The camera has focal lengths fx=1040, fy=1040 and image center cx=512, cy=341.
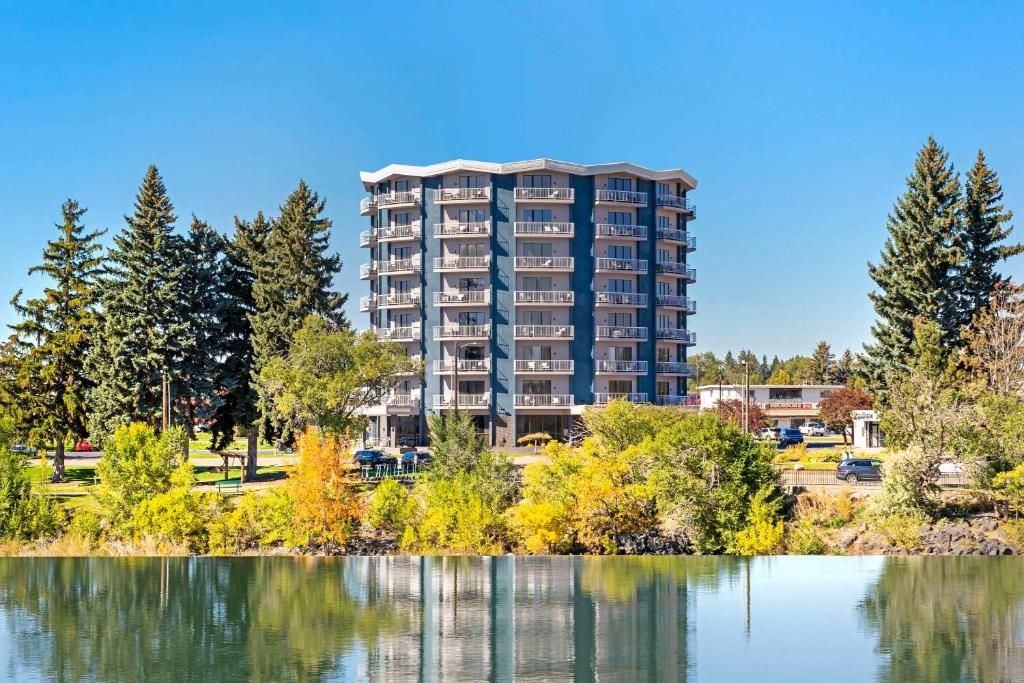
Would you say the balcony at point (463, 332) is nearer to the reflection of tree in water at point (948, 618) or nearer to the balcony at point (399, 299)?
the balcony at point (399, 299)

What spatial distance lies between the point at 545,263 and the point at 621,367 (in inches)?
407

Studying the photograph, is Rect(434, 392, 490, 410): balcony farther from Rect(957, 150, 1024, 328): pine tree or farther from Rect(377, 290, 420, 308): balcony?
Rect(957, 150, 1024, 328): pine tree

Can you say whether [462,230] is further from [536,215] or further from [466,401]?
[466,401]

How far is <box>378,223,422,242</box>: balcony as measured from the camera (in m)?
84.6

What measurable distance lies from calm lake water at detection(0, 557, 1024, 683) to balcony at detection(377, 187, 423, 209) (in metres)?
42.3

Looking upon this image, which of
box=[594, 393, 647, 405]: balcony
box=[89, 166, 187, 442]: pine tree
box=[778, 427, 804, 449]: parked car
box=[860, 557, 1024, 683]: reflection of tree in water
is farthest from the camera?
box=[778, 427, 804, 449]: parked car

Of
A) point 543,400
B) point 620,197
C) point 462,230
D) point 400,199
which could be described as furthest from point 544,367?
point 400,199

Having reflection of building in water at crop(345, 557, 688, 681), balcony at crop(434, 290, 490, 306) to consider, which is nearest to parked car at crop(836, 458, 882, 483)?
reflection of building in water at crop(345, 557, 688, 681)

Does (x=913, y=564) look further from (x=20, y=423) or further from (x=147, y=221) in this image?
(x=20, y=423)

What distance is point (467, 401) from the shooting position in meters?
82.4

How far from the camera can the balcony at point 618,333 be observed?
8294 centimetres

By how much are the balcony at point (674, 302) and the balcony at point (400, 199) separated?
21.2m

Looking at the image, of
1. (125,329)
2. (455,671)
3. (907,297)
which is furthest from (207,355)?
(907,297)

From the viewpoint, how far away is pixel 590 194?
83.8m
